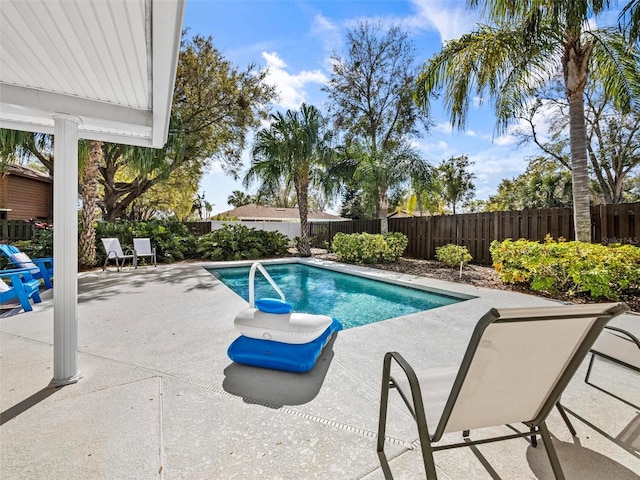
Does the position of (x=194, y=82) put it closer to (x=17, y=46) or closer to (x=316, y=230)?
(x=316, y=230)

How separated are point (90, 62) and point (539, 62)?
28.1 feet

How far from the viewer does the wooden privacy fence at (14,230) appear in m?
11.9

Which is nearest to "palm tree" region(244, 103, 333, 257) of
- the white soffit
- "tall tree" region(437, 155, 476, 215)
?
the white soffit

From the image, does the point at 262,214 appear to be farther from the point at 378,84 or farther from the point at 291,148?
the point at 378,84

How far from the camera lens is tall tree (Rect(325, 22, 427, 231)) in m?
14.2

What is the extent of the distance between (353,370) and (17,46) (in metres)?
3.62

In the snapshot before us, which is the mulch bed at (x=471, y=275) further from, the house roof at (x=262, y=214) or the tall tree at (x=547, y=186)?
the house roof at (x=262, y=214)

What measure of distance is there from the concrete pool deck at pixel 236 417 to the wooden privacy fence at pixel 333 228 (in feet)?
36.4

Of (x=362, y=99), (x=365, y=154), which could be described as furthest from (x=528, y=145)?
(x=365, y=154)

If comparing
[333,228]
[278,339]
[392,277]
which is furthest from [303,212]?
[278,339]

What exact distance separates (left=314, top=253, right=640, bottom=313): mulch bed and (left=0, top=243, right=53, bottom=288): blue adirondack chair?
8768mm

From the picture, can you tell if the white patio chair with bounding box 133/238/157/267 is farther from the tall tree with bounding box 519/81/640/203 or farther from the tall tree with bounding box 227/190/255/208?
the tall tree with bounding box 227/190/255/208

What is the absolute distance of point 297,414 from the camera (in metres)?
2.09

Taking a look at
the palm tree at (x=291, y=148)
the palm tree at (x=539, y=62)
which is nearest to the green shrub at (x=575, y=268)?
the palm tree at (x=539, y=62)
